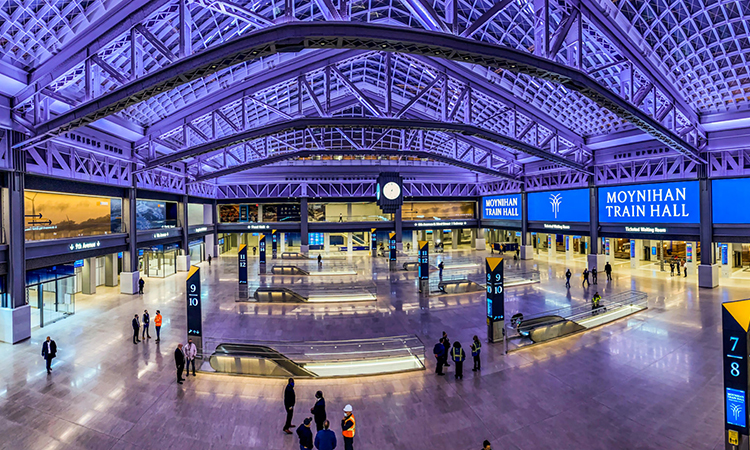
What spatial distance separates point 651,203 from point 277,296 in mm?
32031

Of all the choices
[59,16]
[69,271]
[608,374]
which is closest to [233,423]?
[608,374]

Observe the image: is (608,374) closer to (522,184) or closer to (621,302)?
(621,302)

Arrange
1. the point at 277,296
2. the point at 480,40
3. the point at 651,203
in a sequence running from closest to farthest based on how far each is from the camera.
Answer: the point at 480,40
the point at 277,296
the point at 651,203

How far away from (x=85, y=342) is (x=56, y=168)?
10125 millimetres

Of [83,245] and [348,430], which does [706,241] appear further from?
[83,245]

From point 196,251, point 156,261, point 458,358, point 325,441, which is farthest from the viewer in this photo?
point 196,251

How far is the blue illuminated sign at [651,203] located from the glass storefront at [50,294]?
42.8 meters

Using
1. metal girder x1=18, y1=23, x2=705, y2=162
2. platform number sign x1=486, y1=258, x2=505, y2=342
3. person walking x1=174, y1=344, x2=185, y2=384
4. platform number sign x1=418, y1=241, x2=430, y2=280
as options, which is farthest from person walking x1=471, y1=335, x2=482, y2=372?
platform number sign x1=418, y1=241, x2=430, y2=280

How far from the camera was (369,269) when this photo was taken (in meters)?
35.4

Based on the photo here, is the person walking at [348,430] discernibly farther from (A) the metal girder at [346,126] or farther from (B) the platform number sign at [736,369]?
(A) the metal girder at [346,126]

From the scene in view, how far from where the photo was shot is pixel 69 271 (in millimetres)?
19969

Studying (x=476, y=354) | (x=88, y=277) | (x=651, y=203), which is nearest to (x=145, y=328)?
(x=88, y=277)

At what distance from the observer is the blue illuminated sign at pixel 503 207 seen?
142ft

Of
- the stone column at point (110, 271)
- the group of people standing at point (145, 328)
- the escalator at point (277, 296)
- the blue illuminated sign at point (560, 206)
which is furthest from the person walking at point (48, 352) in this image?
the blue illuminated sign at point (560, 206)
